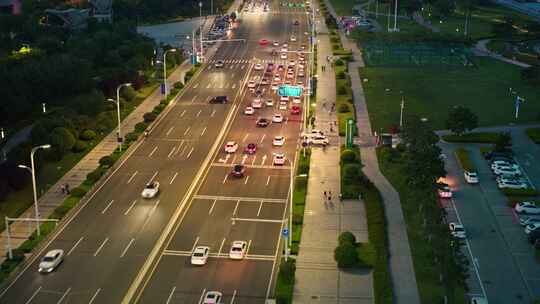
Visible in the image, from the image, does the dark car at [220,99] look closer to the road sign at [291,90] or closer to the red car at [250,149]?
the road sign at [291,90]

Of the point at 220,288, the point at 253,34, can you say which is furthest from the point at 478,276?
the point at 253,34

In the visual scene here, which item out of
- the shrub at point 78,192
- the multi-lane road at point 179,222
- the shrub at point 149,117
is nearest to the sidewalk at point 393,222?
the multi-lane road at point 179,222

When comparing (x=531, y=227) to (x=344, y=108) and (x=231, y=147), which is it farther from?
(x=344, y=108)

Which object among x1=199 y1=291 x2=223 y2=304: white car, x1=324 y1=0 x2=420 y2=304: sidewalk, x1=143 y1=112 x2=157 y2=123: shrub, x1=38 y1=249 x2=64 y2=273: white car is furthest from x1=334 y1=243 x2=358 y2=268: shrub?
x1=143 y1=112 x2=157 y2=123: shrub

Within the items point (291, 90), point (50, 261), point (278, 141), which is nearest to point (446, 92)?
point (291, 90)

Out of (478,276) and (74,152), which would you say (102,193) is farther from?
(478,276)

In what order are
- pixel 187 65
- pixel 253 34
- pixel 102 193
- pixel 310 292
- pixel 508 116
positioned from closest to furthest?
1. pixel 310 292
2. pixel 102 193
3. pixel 508 116
4. pixel 187 65
5. pixel 253 34

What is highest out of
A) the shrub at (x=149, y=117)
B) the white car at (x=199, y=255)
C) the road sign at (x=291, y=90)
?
the road sign at (x=291, y=90)

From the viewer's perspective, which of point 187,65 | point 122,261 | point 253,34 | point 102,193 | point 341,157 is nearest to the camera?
point 122,261
